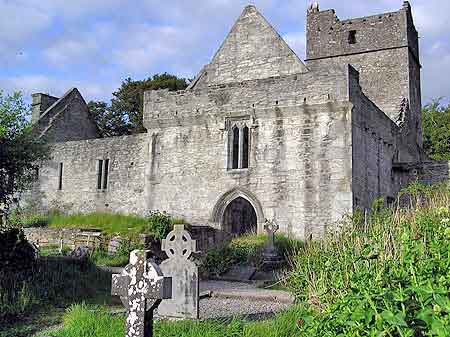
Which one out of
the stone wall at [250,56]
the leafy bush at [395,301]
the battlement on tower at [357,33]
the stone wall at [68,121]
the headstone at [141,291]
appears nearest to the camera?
the leafy bush at [395,301]

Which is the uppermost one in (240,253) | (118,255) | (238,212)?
(238,212)

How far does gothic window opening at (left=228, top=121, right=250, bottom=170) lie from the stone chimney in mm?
13031

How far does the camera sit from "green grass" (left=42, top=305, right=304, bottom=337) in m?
6.73

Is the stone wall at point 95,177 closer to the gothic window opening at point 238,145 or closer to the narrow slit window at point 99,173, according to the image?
the narrow slit window at point 99,173

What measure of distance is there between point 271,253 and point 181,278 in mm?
7057

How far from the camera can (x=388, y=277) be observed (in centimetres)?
499

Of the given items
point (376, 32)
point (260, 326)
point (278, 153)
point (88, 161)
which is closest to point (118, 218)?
point (88, 161)

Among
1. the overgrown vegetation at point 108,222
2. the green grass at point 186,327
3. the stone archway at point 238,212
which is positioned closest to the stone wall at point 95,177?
the overgrown vegetation at point 108,222

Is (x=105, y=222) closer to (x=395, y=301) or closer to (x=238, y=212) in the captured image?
(x=238, y=212)

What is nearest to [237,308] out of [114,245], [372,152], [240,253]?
[240,253]

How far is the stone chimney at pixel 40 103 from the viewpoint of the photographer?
28.2 m

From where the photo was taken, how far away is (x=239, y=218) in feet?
66.4

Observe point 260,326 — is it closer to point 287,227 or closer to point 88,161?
point 287,227

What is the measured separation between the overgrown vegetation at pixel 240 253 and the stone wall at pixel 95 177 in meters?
5.37
